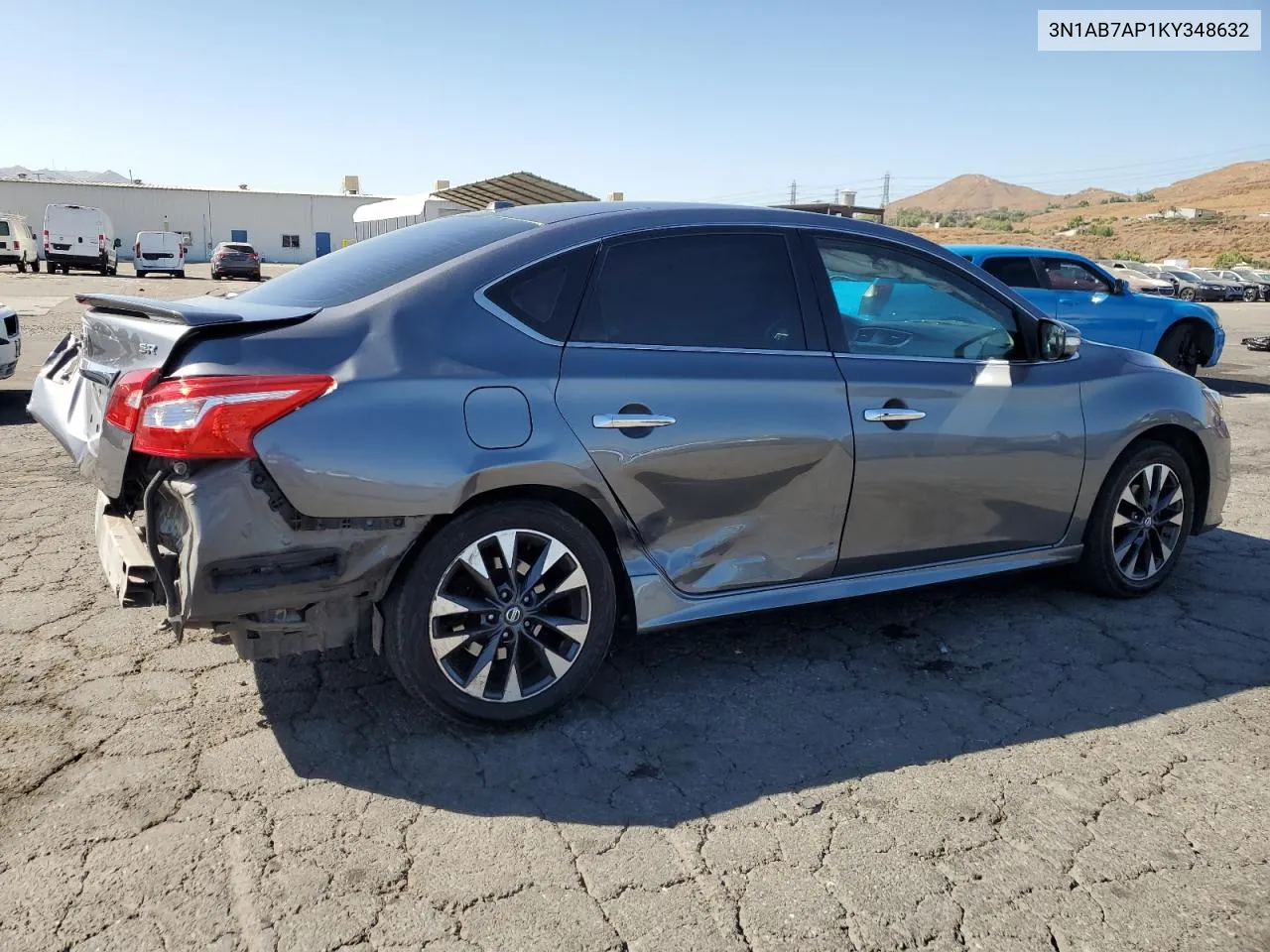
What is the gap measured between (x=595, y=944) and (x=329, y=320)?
190 cm

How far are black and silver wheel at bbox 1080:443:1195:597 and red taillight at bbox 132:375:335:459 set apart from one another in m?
3.47

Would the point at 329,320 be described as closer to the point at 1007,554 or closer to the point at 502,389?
the point at 502,389

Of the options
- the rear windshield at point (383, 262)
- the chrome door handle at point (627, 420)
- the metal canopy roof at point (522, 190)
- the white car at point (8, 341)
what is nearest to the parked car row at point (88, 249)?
the metal canopy roof at point (522, 190)

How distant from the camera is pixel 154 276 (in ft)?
123

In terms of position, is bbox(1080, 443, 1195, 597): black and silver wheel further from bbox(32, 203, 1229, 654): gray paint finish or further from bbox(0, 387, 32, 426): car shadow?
bbox(0, 387, 32, 426): car shadow

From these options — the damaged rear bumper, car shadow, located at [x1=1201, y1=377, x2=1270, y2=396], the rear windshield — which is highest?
the rear windshield

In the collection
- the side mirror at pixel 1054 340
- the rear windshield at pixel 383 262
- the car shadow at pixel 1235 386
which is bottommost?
the car shadow at pixel 1235 386

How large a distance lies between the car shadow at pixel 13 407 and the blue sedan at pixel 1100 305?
8.77 meters

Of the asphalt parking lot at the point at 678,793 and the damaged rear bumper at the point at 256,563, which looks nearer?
the asphalt parking lot at the point at 678,793

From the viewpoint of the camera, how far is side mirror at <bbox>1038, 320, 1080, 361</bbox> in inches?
171

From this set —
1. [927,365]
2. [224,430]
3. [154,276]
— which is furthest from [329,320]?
[154,276]

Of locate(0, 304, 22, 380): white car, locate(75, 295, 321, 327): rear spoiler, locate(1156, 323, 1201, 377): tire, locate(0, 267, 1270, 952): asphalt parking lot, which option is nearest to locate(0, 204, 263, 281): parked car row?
locate(0, 304, 22, 380): white car

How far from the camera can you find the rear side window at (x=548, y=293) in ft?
11.0

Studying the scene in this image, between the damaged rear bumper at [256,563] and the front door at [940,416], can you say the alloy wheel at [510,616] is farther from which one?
the front door at [940,416]
